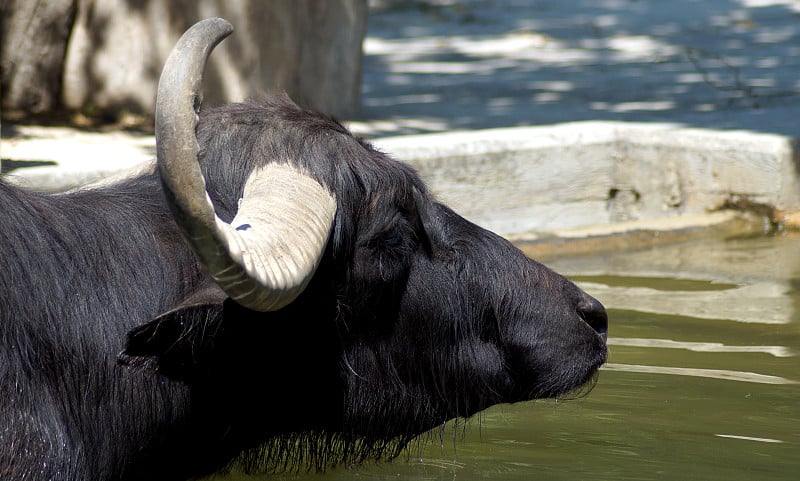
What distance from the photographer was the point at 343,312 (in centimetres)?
364

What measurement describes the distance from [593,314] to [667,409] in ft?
4.64

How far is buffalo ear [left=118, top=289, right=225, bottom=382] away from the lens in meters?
3.17

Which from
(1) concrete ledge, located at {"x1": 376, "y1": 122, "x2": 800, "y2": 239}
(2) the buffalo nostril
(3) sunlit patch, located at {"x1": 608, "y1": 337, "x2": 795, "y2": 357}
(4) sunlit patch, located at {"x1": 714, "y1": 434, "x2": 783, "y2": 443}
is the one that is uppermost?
(2) the buffalo nostril

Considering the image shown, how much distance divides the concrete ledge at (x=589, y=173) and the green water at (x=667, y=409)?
3.81 ft

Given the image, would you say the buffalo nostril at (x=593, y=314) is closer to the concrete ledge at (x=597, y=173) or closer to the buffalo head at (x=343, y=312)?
the buffalo head at (x=343, y=312)

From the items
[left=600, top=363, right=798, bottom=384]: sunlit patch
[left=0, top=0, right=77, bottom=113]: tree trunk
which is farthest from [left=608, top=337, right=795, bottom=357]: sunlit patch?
[left=0, top=0, right=77, bottom=113]: tree trunk

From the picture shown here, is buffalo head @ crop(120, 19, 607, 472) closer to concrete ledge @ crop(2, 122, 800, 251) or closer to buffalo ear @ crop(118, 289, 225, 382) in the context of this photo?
buffalo ear @ crop(118, 289, 225, 382)

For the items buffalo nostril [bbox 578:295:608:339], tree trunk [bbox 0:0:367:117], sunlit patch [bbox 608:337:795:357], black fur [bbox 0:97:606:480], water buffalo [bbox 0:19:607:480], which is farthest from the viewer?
tree trunk [bbox 0:0:367:117]

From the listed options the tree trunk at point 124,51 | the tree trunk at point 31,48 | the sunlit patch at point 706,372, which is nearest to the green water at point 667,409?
the sunlit patch at point 706,372

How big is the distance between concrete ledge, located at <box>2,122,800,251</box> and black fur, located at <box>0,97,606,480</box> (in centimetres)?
416

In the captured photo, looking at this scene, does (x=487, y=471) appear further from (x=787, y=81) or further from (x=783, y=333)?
(x=787, y=81)

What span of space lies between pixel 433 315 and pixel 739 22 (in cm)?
1269

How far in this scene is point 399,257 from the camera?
369 cm

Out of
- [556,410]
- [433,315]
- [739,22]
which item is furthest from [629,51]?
[433,315]
